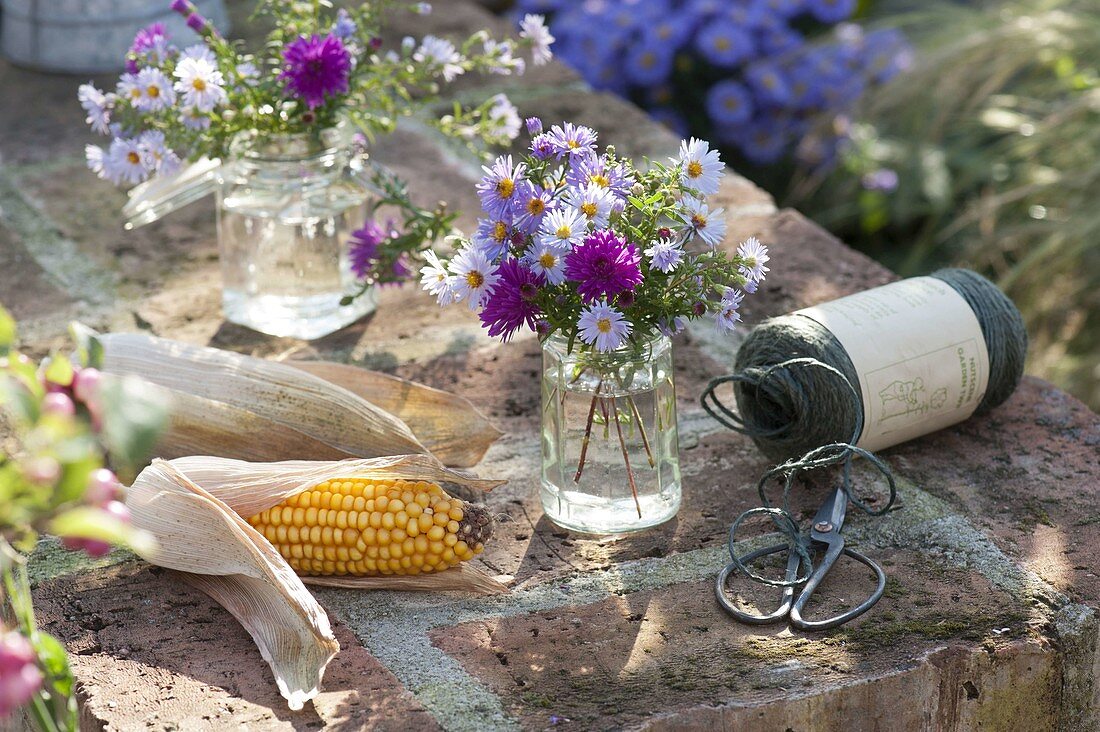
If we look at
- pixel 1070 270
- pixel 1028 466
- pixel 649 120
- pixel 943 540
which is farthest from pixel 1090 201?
pixel 943 540

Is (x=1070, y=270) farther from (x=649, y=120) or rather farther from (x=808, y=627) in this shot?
(x=808, y=627)

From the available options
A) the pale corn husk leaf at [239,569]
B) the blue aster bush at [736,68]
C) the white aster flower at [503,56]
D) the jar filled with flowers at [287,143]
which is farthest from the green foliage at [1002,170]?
the pale corn husk leaf at [239,569]

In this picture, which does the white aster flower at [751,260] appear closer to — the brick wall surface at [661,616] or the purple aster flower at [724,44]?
the brick wall surface at [661,616]

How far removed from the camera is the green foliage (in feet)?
7.89

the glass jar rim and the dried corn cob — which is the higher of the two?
the glass jar rim

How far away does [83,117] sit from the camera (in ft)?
6.66

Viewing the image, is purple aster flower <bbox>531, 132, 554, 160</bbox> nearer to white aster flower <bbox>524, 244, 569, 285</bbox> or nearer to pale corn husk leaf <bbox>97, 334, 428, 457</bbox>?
white aster flower <bbox>524, 244, 569, 285</bbox>

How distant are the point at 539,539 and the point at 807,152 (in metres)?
2.00

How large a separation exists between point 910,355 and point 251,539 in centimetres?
64

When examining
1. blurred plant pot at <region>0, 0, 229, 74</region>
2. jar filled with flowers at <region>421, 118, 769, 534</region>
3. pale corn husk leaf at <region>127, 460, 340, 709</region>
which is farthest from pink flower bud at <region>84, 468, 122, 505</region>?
blurred plant pot at <region>0, 0, 229, 74</region>

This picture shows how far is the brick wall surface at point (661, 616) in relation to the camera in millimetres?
972

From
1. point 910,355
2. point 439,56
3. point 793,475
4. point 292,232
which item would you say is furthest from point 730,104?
point 793,475

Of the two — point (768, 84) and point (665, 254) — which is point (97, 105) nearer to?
point (665, 254)

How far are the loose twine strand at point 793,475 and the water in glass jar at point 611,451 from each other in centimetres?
8
